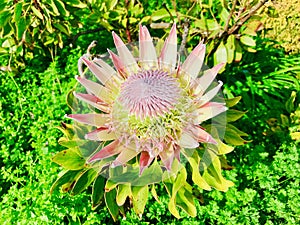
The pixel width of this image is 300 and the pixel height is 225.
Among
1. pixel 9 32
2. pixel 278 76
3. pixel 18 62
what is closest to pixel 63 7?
pixel 9 32

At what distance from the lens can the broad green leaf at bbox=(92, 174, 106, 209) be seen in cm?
153

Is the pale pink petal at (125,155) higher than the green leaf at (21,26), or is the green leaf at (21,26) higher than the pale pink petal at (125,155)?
the green leaf at (21,26)

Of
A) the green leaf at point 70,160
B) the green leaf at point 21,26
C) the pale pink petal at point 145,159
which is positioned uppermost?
the green leaf at point 21,26

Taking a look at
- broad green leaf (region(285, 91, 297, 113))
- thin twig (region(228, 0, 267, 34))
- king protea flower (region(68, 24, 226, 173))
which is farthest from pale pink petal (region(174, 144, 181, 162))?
broad green leaf (region(285, 91, 297, 113))

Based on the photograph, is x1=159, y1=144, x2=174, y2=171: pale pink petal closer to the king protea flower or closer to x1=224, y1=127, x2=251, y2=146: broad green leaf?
the king protea flower

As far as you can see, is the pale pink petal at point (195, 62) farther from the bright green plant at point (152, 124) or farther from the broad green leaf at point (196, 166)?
the broad green leaf at point (196, 166)

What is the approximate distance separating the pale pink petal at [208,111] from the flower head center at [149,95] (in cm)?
9

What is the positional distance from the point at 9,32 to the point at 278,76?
166 centimetres

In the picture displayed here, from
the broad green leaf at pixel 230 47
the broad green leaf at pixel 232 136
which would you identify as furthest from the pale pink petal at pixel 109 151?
the broad green leaf at pixel 230 47

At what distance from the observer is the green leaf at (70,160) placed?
4.91 ft

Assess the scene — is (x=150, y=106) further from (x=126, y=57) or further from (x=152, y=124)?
(x=126, y=57)

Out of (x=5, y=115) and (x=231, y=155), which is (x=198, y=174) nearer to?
(x=231, y=155)

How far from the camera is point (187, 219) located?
1810mm

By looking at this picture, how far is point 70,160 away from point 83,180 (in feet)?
0.31
